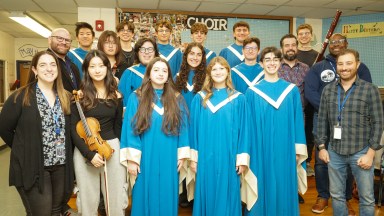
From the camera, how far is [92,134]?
2229 millimetres

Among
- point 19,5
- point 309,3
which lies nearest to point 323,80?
point 309,3

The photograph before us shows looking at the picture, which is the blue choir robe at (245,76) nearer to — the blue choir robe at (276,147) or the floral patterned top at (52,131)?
the blue choir robe at (276,147)

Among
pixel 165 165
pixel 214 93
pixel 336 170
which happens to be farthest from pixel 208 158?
pixel 336 170

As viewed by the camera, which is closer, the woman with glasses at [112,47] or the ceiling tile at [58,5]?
the woman with glasses at [112,47]

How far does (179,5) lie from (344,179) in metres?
4.74

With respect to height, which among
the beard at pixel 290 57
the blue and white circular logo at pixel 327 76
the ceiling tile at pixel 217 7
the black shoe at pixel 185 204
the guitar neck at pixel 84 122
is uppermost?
the ceiling tile at pixel 217 7

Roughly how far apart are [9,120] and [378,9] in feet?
23.7

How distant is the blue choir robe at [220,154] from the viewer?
2.51 meters

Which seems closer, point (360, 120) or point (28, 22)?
point (360, 120)

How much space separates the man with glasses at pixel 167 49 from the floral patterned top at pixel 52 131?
167 cm

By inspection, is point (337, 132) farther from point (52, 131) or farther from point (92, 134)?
point (52, 131)

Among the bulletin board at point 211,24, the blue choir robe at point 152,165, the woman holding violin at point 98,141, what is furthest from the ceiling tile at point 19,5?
the blue choir robe at point 152,165

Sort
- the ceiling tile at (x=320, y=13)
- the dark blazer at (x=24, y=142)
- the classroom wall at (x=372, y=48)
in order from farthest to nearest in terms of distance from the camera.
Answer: the classroom wall at (x=372, y=48) → the ceiling tile at (x=320, y=13) → the dark blazer at (x=24, y=142)

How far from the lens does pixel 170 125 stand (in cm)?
245
